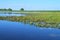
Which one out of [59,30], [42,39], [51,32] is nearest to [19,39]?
[42,39]

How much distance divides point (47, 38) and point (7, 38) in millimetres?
2388

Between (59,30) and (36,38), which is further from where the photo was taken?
(59,30)

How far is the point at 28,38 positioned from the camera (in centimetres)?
801

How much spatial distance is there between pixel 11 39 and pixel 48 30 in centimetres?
331

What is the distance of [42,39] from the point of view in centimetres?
780

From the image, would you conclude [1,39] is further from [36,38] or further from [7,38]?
[36,38]

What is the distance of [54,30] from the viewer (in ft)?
32.6

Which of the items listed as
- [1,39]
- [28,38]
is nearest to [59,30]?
[28,38]

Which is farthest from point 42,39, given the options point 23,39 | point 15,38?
point 15,38

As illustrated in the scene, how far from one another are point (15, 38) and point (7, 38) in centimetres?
47

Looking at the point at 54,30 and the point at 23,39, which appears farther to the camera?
the point at 54,30

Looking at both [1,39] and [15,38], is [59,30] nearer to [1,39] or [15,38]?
[15,38]

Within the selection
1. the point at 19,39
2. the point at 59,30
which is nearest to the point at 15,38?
the point at 19,39

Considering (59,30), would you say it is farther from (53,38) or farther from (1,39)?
(1,39)
